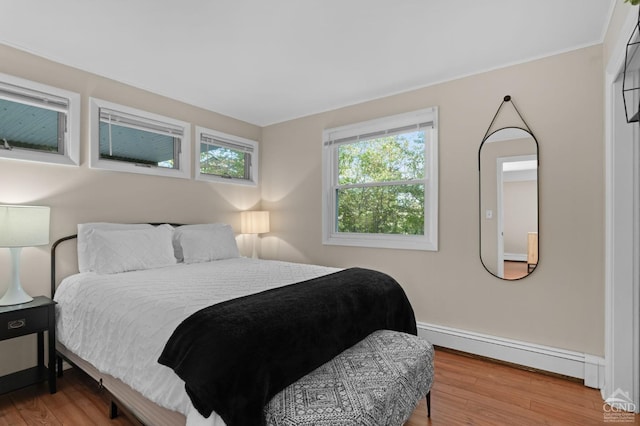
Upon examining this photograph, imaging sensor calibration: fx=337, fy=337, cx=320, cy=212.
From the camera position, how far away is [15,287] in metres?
2.37

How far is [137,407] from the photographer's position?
1.85 metres

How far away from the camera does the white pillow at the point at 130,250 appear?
8.69 ft

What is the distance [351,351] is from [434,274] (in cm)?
167

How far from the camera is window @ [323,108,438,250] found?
3354 mm

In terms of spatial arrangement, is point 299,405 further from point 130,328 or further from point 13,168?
point 13,168

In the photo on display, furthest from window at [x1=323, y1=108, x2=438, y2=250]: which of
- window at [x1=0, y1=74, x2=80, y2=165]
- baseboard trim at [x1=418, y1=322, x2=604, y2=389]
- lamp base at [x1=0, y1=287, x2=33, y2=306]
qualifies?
lamp base at [x1=0, y1=287, x2=33, y2=306]

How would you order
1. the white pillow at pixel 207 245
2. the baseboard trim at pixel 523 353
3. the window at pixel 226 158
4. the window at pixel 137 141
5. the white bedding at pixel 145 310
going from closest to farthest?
the white bedding at pixel 145 310 → the baseboard trim at pixel 523 353 → the window at pixel 137 141 → the white pillow at pixel 207 245 → the window at pixel 226 158

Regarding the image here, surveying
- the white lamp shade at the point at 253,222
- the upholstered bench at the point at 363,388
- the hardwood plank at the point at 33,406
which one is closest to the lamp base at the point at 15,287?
the hardwood plank at the point at 33,406

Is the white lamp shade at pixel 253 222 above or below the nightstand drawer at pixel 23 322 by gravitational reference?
above

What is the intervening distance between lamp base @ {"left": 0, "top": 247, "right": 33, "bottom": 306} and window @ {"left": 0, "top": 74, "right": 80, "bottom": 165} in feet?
2.49

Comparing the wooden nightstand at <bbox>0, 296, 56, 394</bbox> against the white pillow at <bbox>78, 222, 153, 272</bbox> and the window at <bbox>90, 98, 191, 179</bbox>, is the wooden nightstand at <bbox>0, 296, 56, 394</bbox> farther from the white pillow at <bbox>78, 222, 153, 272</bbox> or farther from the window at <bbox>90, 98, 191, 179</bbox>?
the window at <bbox>90, 98, 191, 179</bbox>

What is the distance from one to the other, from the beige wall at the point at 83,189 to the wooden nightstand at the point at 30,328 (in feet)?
0.93

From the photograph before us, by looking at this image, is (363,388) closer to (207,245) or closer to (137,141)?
(207,245)

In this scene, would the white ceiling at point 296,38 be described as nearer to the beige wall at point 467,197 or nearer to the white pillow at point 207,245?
the beige wall at point 467,197
